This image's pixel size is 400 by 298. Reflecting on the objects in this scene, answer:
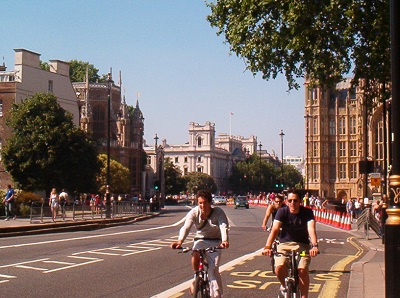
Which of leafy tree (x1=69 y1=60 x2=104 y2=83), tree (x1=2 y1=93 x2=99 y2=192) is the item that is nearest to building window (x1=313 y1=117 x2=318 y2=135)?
leafy tree (x1=69 y1=60 x2=104 y2=83)

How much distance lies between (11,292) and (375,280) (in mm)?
6912

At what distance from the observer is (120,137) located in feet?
416

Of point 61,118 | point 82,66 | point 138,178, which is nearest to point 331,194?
point 138,178

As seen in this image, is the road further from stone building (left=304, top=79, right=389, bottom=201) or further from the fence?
stone building (left=304, top=79, right=389, bottom=201)

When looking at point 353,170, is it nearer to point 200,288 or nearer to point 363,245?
point 363,245

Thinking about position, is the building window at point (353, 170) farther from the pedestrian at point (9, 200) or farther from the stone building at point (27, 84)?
the pedestrian at point (9, 200)

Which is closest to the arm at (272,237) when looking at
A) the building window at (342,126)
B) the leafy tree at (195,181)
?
the building window at (342,126)

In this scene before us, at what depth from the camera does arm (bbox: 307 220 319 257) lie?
10.2 meters

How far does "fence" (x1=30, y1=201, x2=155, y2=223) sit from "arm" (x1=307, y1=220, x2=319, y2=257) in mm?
26557

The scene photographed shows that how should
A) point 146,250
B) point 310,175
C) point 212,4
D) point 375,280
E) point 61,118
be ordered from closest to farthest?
1. point 375,280
2. point 146,250
3. point 212,4
4. point 61,118
5. point 310,175

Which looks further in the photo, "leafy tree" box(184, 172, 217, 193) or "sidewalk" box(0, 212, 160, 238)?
"leafy tree" box(184, 172, 217, 193)

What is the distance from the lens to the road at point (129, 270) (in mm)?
13438

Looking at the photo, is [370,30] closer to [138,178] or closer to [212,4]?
[212,4]

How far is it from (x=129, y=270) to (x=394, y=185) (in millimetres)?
8815
